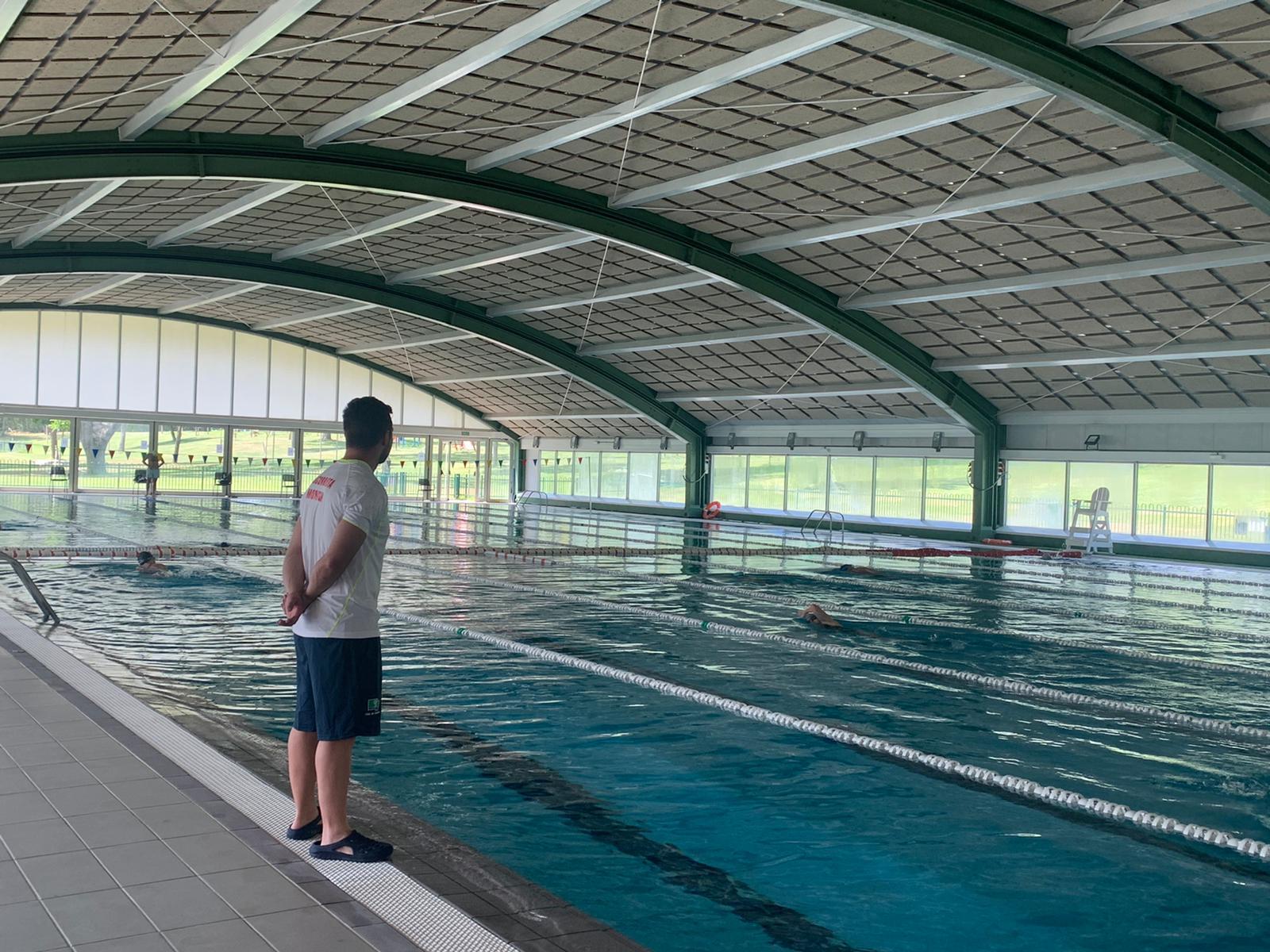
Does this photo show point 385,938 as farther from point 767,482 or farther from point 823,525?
point 767,482

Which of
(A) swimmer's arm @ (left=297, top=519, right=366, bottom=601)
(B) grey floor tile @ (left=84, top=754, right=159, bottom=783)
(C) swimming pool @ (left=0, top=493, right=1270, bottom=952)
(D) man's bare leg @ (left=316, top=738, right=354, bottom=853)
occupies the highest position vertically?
(A) swimmer's arm @ (left=297, top=519, right=366, bottom=601)

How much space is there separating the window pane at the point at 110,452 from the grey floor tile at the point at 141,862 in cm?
3713

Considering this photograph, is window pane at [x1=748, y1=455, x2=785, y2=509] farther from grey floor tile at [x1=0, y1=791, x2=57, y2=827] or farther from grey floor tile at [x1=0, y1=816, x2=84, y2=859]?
grey floor tile at [x1=0, y1=816, x2=84, y2=859]

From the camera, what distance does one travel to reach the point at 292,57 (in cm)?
1384

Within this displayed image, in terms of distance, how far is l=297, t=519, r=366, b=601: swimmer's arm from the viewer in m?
3.66

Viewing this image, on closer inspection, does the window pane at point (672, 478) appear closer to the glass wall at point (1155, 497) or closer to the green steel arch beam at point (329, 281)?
the green steel arch beam at point (329, 281)

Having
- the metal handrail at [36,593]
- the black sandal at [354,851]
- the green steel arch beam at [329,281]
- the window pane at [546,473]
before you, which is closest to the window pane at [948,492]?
the green steel arch beam at [329,281]

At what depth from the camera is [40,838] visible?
3850mm

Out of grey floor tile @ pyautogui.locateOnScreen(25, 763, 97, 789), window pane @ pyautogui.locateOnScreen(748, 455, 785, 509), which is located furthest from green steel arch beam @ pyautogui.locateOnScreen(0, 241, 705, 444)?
grey floor tile @ pyautogui.locateOnScreen(25, 763, 97, 789)

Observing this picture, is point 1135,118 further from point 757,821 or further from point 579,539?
point 579,539

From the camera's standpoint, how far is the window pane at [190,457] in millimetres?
39625

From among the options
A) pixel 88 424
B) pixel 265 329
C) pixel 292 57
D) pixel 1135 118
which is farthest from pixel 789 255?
pixel 88 424

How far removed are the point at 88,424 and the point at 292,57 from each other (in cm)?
2799

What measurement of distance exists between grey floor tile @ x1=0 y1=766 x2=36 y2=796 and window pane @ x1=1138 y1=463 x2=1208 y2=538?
25770 mm
